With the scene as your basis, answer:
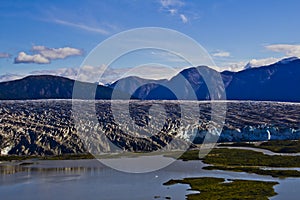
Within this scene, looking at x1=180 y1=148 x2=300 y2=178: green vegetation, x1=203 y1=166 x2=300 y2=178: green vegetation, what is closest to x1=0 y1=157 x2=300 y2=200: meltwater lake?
x1=203 y1=166 x2=300 y2=178: green vegetation

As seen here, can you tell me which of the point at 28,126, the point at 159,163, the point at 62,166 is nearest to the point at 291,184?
the point at 159,163

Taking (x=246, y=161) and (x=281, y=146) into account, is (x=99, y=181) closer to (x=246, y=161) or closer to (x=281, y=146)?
(x=246, y=161)

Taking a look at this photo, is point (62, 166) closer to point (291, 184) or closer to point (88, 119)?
point (291, 184)

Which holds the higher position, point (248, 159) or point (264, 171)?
point (248, 159)

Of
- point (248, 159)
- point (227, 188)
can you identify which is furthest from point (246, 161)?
point (227, 188)

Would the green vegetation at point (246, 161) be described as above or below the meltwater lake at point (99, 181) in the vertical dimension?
above

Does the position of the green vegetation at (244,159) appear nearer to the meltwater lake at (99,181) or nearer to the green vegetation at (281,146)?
the meltwater lake at (99,181)

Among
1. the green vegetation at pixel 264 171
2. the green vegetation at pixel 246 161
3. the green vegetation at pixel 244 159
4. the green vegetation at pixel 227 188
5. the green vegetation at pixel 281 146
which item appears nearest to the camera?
the green vegetation at pixel 227 188

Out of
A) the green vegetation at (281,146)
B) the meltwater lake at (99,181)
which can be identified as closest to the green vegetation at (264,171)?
the meltwater lake at (99,181)

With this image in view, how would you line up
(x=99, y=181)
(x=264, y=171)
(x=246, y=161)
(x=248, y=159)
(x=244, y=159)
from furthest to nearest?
1. (x=244, y=159)
2. (x=248, y=159)
3. (x=246, y=161)
4. (x=264, y=171)
5. (x=99, y=181)

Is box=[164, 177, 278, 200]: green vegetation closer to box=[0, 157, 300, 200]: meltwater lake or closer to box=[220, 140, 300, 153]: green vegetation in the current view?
box=[0, 157, 300, 200]: meltwater lake
